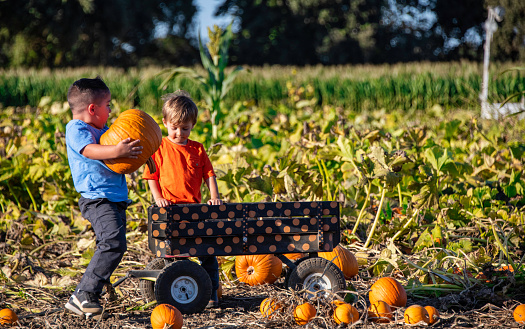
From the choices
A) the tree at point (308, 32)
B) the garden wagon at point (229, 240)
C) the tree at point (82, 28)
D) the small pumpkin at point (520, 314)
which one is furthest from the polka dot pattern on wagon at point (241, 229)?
the tree at point (308, 32)

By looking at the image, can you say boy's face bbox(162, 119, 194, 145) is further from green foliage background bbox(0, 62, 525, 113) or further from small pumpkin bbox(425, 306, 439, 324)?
green foliage background bbox(0, 62, 525, 113)

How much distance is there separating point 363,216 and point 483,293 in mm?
1060

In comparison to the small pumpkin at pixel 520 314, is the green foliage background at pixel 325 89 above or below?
above

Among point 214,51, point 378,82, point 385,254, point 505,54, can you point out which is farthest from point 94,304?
point 505,54

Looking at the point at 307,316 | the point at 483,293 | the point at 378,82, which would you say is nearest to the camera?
the point at 307,316

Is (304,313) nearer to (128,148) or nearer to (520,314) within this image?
(520,314)

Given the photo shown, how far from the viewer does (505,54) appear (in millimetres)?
35812

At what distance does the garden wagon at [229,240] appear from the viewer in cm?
213

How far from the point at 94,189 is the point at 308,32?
124 feet

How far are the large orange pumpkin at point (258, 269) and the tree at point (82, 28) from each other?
31121mm

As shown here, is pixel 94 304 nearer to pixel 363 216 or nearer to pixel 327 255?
pixel 327 255

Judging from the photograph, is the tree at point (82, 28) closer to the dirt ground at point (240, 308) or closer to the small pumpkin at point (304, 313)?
the dirt ground at point (240, 308)

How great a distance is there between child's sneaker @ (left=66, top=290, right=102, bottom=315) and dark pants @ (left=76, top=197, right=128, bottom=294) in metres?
0.03

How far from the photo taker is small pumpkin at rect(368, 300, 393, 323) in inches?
75.9
